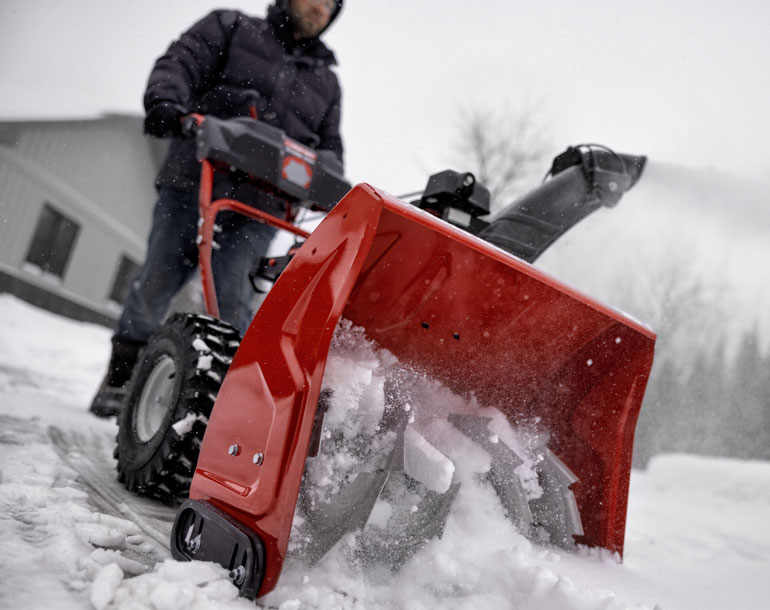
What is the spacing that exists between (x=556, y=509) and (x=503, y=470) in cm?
27

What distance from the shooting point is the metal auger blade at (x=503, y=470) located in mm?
1594

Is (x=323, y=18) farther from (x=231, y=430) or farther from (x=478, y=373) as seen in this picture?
(x=231, y=430)

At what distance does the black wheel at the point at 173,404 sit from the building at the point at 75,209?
10.2 metres

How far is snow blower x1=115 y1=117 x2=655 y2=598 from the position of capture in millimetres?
1245

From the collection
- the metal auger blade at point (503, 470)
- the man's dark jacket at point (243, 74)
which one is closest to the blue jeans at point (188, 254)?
the man's dark jacket at point (243, 74)

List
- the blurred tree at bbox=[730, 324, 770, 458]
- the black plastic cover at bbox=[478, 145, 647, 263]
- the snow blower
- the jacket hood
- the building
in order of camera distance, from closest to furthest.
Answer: the snow blower
the black plastic cover at bbox=[478, 145, 647, 263]
the jacket hood
the blurred tree at bbox=[730, 324, 770, 458]
the building

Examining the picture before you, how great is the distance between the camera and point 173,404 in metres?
1.77

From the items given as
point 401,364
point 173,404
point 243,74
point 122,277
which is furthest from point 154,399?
point 122,277

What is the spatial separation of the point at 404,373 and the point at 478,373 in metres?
0.27

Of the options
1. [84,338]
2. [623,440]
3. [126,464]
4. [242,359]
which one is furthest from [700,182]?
[84,338]

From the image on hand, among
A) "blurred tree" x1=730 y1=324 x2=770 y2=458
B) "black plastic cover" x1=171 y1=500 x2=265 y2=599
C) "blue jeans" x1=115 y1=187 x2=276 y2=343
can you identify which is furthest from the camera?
"blurred tree" x1=730 y1=324 x2=770 y2=458


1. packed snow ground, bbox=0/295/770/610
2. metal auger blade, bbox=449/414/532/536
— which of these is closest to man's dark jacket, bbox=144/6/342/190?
packed snow ground, bbox=0/295/770/610

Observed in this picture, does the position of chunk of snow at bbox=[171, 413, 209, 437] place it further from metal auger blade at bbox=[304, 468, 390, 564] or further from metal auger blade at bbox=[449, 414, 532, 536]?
metal auger blade at bbox=[449, 414, 532, 536]

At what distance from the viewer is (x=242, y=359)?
1.42m
